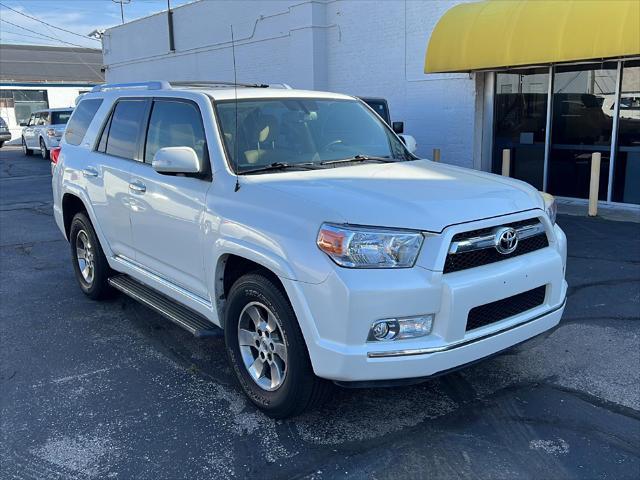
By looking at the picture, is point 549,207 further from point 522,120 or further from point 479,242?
point 522,120

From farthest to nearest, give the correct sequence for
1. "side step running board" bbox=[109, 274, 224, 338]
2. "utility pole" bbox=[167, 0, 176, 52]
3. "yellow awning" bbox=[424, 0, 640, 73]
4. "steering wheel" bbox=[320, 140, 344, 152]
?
"utility pole" bbox=[167, 0, 176, 52]
"yellow awning" bbox=[424, 0, 640, 73]
"steering wheel" bbox=[320, 140, 344, 152]
"side step running board" bbox=[109, 274, 224, 338]

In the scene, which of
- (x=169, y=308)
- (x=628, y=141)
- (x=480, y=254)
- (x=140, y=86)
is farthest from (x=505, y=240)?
(x=628, y=141)

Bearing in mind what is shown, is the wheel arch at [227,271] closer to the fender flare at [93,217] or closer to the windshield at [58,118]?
the fender flare at [93,217]

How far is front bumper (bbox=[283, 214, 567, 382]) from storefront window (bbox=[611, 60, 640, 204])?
884 cm

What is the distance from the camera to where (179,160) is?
3.76m

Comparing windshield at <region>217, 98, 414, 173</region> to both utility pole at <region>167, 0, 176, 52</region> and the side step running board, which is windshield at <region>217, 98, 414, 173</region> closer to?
the side step running board

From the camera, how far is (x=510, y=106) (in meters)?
12.2

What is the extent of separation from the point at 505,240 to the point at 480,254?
0.61ft

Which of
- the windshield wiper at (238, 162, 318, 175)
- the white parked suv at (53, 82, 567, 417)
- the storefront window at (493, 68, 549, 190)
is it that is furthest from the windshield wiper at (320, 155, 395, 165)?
the storefront window at (493, 68, 549, 190)

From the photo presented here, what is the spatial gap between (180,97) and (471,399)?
2947mm

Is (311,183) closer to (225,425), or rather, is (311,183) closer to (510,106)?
(225,425)

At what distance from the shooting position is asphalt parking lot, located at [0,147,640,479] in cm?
315

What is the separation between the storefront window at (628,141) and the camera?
10305mm

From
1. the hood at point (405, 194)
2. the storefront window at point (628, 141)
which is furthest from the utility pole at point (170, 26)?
the hood at point (405, 194)
